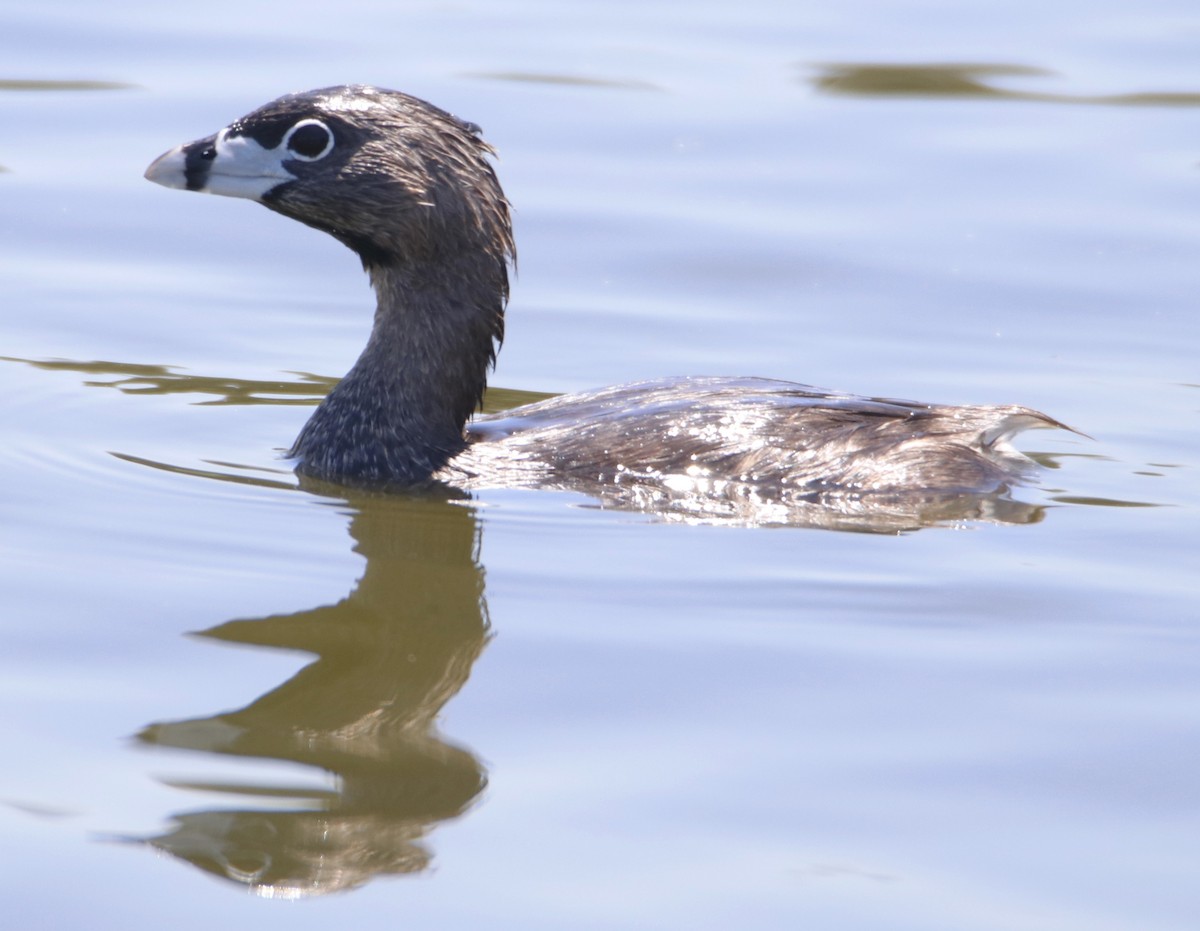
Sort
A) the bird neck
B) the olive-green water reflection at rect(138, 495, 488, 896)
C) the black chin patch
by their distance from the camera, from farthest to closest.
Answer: the bird neck → the black chin patch → the olive-green water reflection at rect(138, 495, 488, 896)

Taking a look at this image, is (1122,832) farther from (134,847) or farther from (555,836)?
(134,847)

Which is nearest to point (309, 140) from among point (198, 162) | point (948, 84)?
point (198, 162)

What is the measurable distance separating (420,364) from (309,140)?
953mm

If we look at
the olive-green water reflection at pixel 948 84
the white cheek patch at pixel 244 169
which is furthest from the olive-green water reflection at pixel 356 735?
the olive-green water reflection at pixel 948 84

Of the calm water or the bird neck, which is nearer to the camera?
the calm water

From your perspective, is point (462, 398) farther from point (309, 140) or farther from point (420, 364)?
point (309, 140)

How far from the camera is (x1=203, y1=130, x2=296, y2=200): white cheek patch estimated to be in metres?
7.91

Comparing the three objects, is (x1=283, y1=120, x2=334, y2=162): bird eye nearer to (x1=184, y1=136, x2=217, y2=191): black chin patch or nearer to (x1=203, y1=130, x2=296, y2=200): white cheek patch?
(x1=203, y1=130, x2=296, y2=200): white cheek patch

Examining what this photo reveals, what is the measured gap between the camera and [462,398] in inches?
328

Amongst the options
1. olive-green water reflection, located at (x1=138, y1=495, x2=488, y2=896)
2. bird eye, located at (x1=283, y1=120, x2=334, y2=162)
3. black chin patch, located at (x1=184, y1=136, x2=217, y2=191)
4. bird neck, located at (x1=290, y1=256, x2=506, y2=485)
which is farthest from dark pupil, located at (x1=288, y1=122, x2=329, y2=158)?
olive-green water reflection, located at (x1=138, y1=495, x2=488, y2=896)

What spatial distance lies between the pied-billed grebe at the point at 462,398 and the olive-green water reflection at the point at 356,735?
99cm

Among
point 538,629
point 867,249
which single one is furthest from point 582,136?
point 538,629

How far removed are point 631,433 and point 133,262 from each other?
408 cm

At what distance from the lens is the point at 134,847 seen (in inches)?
184
